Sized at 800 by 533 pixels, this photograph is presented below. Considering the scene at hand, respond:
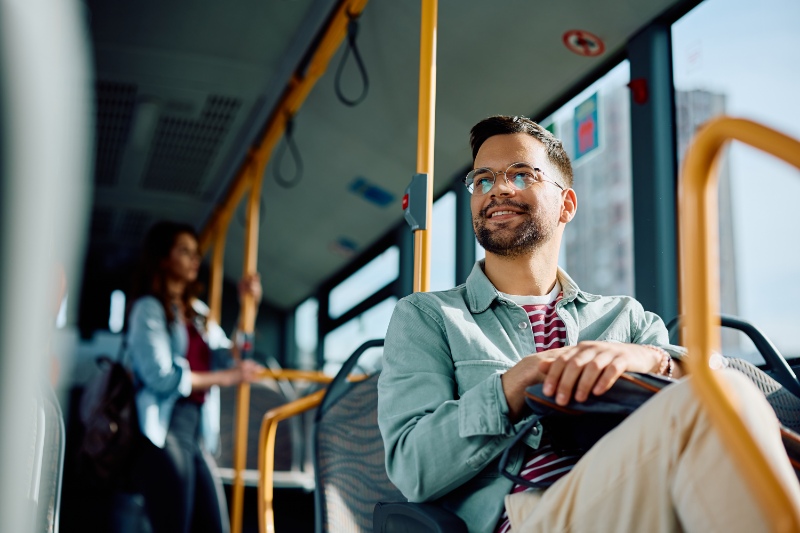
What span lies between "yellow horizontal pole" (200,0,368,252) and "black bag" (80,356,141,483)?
5.08 feet

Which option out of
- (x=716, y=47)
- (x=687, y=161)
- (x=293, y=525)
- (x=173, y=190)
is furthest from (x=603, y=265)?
(x=173, y=190)

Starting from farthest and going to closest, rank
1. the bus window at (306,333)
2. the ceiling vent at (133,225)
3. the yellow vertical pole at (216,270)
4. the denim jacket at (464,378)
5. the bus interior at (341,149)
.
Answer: the bus window at (306,333) → the ceiling vent at (133,225) → the yellow vertical pole at (216,270) → the denim jacket at (464,378) → the bus interior at (341,149)

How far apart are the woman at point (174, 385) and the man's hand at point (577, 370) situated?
1.86 metres

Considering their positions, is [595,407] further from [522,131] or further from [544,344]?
[522,131]

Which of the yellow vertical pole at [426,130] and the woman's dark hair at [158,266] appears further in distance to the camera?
the woman's dark hair at [158,266]

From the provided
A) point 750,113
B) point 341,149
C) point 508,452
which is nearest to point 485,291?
point 508,452

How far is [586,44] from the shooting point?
2553 millimetres

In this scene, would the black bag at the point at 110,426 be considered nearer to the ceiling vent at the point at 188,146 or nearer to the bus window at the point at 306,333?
the ceiling vent at the point at 188,146

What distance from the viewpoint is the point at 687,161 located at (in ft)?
2.74

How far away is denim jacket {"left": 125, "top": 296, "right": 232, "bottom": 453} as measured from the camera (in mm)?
2959

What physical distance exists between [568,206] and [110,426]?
1772 millimetres

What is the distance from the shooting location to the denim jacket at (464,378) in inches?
54.2

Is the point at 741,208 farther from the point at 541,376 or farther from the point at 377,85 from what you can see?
the point at 377,85

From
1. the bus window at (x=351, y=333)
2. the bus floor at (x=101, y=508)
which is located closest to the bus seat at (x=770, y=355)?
the bus window at (x=351, y=333)
